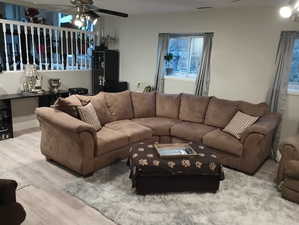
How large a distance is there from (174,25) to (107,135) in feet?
10.2

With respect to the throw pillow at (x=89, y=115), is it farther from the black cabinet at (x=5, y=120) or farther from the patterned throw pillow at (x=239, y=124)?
the patterned throw pillow at (x=239, y=124)

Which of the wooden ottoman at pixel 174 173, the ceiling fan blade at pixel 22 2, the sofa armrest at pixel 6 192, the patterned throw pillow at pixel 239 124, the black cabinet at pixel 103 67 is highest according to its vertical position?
the ceiling fan blade at pixel 22 2

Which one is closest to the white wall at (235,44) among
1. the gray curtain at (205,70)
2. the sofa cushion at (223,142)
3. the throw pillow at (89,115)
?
the gray curtain at (205,70)

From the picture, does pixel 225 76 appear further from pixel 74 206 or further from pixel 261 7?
pixel 74 206

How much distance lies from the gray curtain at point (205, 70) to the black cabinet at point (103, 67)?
2.27 m

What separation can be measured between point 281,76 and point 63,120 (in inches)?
138

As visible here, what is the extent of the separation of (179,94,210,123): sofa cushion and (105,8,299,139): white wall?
2.30 ft

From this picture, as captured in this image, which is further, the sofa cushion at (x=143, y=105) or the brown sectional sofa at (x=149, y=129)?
the sofa cushion at (x=143, y=105)

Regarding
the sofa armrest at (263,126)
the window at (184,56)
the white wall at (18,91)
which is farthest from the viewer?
the window at (184,56)

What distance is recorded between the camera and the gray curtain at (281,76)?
382 centimetres

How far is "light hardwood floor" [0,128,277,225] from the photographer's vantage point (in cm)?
226

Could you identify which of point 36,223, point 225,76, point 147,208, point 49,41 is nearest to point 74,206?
point 36,223

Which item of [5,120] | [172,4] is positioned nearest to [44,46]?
[5,120]

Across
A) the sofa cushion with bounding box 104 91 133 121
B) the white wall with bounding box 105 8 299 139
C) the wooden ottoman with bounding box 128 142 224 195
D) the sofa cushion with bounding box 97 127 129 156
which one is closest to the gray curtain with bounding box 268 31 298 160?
the white wall with bounding box 105 8 299 139
